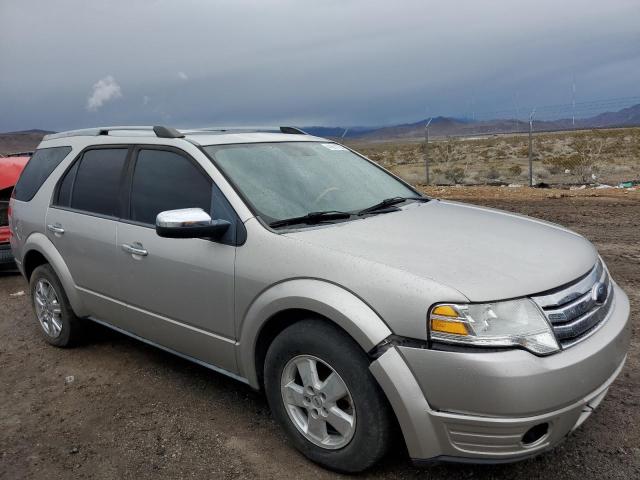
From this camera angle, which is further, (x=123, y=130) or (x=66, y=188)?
(x=66, y=188)

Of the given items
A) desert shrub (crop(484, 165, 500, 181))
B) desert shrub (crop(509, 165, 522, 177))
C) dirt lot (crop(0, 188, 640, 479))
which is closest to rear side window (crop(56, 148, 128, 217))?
dirt lot (crop(0, 188, 640, 479))

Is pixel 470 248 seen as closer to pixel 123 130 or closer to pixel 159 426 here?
pixel 159 426

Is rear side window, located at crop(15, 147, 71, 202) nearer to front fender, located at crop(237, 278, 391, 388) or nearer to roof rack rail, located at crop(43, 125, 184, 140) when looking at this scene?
roof rack rail, located at crop(43, 125, 184, 140)

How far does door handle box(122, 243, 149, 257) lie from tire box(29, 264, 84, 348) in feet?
3.87

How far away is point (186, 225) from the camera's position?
3033 mm

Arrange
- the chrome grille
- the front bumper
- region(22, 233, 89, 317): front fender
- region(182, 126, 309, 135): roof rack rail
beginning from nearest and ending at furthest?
the front bumper, the chrome grille, region(182, 126, 309, 135): roof rack rail, region(22, 233, 89, 317): front fender

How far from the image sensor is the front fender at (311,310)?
101 inches

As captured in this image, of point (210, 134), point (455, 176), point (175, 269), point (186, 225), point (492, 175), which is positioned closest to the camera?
point (186, 225)

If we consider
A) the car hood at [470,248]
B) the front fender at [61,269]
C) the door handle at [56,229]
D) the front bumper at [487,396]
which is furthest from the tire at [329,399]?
the door handle at [56,229]

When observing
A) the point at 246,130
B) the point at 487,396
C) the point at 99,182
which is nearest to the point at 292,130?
the point at 246,130

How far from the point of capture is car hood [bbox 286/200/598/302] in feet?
8.29

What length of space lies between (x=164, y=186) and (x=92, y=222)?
2.65 ft

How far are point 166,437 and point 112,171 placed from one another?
1.95 meters

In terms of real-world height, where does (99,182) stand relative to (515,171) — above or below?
above
